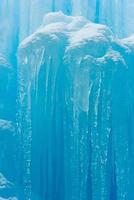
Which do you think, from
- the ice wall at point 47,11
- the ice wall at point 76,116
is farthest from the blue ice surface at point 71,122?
the ice wall at point 47,11

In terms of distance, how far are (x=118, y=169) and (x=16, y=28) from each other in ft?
30.0

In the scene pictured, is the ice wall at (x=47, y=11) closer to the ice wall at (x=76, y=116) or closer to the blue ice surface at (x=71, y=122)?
the blue ice surface at (x=71, y=122)

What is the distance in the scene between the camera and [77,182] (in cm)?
1435

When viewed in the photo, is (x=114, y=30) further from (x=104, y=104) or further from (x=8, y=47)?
(x=104, y=104)

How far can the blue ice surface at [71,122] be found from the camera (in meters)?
14.5

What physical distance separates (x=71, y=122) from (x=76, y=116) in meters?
0.41

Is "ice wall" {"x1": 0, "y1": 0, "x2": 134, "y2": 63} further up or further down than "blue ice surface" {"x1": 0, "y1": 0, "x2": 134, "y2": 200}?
further up

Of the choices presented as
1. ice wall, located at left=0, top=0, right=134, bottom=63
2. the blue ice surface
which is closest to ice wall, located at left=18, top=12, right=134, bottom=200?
the blue ice surface

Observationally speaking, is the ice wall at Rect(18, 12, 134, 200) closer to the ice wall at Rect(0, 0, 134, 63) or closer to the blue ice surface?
the blue ice surface

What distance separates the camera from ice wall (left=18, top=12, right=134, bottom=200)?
14453 millimetres

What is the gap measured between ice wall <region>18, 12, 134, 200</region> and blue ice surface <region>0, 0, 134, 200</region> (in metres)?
0.03

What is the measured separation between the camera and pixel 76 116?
14773 millimetres

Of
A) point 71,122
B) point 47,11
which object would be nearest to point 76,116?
point 71,122

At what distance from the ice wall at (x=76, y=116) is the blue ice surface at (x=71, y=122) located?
3 cm
